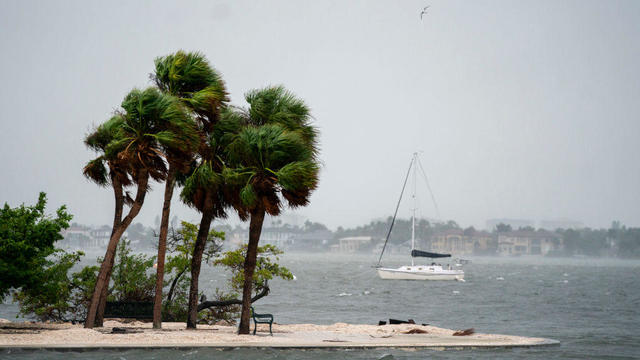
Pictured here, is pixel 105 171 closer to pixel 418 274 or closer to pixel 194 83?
pixel 194 83

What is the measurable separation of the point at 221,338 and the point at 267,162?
5.93 meters

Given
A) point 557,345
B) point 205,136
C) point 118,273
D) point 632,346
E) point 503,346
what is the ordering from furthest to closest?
1. point 632,346
2. point 118,273
3. point 557,345
4. point 205,136
5. point 503,346

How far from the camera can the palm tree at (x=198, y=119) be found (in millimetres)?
25266

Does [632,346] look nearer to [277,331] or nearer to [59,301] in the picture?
[277,331]

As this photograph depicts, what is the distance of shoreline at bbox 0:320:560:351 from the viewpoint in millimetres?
21281

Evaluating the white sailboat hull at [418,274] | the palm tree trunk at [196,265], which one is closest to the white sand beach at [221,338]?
the palm tree trunk at [196,265]

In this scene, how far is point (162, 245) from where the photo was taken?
83.4ft

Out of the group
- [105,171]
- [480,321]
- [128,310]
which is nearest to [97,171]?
[105,171]

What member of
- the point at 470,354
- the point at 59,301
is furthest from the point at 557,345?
the point at 59,301

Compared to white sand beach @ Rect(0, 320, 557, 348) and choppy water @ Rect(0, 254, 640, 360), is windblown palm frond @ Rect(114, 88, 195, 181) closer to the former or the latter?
white sand beach @ Rect(0, 320, 557, 348)

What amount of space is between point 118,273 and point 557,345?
710 inches

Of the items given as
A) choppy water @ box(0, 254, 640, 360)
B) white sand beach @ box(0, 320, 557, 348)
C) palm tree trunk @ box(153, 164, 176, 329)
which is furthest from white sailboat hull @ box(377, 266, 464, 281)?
palm tree trunk @ box(153, 164, 176, 329)

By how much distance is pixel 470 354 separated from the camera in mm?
22781

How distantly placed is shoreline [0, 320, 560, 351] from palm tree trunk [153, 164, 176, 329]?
57 centimetres
